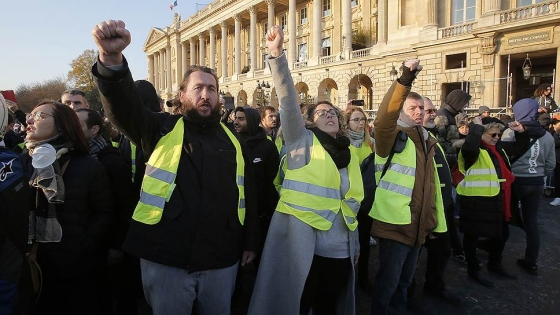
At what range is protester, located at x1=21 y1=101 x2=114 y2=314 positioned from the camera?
7.24 feet

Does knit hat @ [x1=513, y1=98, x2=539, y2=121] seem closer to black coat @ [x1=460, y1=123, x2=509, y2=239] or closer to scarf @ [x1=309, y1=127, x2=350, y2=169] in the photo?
black coat @ [x1=460, y1=123, x2=509, y2=239]

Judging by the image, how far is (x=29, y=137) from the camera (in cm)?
236

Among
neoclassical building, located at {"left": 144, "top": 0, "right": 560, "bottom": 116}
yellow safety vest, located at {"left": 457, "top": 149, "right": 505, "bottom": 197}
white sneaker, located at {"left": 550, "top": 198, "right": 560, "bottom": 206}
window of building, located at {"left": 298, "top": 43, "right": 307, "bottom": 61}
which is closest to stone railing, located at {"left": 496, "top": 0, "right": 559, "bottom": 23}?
neoclassical building, located at {"left": 144, "top": 0, "right": 560, "bottom": 116}

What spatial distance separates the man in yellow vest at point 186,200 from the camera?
6.25 feet

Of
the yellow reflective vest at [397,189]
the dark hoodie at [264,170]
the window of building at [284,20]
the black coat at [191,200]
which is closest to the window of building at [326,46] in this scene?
the window of building at [284,20]

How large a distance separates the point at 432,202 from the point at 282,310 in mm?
1720

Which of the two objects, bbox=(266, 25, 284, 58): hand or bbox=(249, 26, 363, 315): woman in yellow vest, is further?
bbox=(249, 26, 363, 315): woman in yellow vest

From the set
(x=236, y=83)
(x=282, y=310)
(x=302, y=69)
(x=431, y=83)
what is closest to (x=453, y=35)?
(x=431, y=83)

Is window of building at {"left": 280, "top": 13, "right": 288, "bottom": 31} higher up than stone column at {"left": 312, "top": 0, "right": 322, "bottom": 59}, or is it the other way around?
window of building at {"left": 280, "top": 13, "right": 288, "bottom": 31}

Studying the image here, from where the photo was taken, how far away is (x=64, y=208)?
7.59 ft

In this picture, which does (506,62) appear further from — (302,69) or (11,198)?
(11,198)

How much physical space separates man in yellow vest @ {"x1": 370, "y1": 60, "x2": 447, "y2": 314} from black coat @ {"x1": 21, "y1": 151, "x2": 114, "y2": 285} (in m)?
2.27

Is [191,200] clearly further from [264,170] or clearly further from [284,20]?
[284,20]

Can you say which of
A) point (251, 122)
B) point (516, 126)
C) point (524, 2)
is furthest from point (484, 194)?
point (524, 2)
